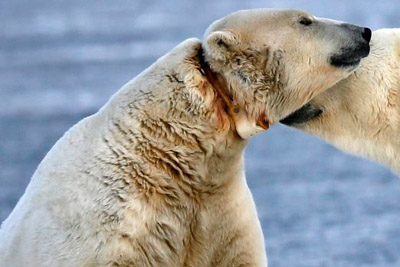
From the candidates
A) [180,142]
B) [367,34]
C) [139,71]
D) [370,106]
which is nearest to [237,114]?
[180,142]

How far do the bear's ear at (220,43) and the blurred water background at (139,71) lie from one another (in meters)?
4.01

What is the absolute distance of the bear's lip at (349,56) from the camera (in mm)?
5402

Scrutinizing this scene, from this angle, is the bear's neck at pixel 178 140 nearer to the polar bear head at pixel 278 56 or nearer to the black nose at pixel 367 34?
the polar bear head at pixel 278 56

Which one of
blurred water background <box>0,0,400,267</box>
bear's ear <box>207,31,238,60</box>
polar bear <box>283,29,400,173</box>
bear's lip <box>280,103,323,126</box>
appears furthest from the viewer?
blurred water background <box>0,0,400,267</box>

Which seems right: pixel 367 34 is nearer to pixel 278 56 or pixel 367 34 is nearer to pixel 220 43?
pixel 278 56

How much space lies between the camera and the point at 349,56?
17.8 feet

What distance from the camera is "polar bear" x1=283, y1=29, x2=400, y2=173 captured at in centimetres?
598

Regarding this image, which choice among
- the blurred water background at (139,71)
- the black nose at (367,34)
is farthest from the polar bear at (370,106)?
the blurred water background at (139,71)

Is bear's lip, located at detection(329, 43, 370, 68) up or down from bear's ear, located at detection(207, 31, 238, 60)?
down

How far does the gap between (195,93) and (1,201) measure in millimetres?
5662

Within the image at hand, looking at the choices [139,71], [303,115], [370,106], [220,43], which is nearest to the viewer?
[220,43]

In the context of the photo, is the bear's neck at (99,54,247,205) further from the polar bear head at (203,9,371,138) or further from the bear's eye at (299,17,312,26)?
the bear's eye at (299,17,312,26)

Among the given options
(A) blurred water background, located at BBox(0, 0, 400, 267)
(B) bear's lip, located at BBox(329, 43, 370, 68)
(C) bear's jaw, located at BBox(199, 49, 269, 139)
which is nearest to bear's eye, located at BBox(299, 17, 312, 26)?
(B) bear's lip, located at BBox(329, 43, 370, 68)

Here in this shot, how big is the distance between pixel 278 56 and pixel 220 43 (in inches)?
10.9
